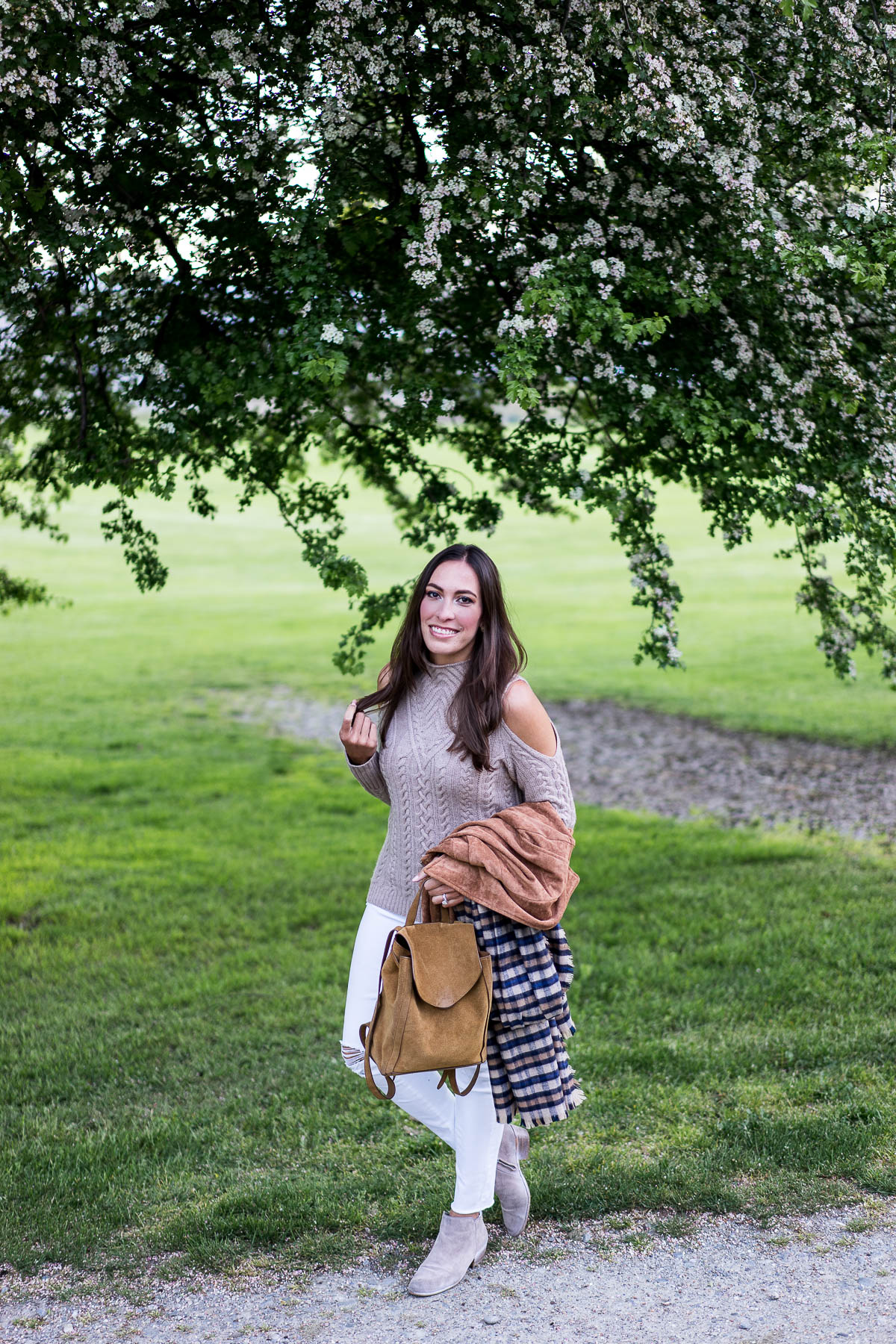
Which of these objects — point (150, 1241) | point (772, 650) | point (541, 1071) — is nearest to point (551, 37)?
point (541, 1071)

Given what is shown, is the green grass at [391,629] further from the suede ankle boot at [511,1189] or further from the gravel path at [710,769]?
the suede ankle boot at [511,1189]

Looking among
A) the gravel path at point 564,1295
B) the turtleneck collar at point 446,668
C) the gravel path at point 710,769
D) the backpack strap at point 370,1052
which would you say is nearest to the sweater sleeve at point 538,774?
the turtleneck collar at point 446,668

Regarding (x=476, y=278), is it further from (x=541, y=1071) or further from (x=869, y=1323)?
(x=869, y=1323)

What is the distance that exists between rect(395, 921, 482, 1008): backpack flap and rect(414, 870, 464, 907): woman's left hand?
0.23 feet

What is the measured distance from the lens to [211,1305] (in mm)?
3834

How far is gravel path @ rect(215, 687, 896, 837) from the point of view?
1077cm

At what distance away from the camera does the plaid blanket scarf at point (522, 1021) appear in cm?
368

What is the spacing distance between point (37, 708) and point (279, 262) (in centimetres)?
1266

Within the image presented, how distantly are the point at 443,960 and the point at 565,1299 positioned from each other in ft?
4.05

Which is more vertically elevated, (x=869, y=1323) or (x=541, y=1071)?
(x=541, y=1071)

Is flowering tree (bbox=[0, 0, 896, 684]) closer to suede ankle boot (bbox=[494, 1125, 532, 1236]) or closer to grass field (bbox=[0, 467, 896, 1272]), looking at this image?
grass field (bbox=[0, 467, 896, 1272])

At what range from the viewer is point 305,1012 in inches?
260

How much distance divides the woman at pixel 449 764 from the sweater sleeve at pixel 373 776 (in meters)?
0.01

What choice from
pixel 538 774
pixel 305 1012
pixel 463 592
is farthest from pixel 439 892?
pixel 305 1012
